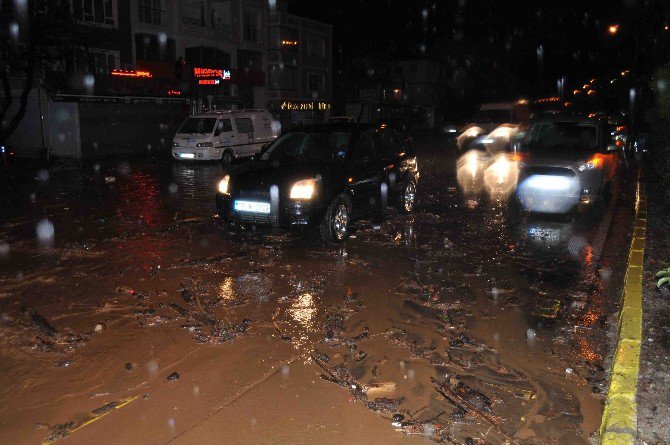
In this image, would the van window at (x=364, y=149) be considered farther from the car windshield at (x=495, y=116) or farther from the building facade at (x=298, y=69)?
the building facade at (x=298, y=69)

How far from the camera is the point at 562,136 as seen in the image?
1165cm

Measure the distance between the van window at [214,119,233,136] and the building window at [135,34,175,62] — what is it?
43.5 feet

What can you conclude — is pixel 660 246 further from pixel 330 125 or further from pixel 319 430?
pixel 319 430

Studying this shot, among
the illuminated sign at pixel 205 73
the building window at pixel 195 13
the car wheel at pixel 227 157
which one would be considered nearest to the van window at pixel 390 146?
the car wheel at pixel 227 157

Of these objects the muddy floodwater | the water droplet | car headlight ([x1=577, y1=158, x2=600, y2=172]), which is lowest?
the muddy floodwater

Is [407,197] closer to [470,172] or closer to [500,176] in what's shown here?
[500,176]

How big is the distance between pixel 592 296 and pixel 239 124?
18152 mm

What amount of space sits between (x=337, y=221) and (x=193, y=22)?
31.2m

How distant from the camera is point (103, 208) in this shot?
11.6 metres

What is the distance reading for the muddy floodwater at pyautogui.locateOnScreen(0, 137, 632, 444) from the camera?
3.76 metres

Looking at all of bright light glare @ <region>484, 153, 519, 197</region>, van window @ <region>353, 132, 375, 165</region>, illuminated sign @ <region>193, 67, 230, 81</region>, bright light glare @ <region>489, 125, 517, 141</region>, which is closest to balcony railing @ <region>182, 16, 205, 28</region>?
illuminated sign @ <region>193, 67, 230, 81</region>

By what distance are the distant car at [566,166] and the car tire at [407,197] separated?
2.10 m

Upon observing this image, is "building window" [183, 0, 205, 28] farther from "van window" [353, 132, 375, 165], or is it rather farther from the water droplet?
"van window" [353, 132, 375, 165]

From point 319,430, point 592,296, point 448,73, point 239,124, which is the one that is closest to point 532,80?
point 448,73
